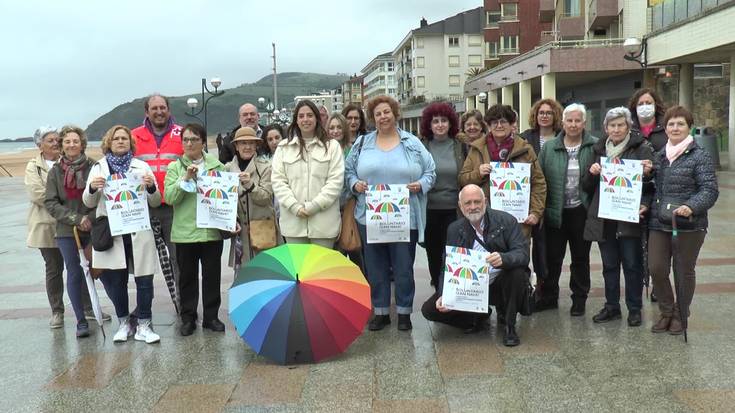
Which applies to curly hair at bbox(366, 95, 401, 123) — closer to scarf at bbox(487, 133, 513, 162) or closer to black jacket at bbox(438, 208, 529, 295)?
scarf at bbox(487, 133, 513, 162)

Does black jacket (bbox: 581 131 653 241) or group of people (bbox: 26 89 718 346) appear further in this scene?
black jacket (bbox: 581 131 653 241)

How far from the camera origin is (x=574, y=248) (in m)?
6.27

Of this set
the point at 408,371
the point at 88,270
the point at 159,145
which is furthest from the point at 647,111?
the point at 88,270

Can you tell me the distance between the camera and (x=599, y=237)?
5816mm

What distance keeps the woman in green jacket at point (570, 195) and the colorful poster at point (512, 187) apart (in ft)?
1.13

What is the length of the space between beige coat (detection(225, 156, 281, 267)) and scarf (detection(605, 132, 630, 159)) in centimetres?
298

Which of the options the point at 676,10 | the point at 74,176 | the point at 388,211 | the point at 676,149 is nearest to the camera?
the point at 676,149

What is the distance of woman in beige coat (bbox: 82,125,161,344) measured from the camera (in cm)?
570

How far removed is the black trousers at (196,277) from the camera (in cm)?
600

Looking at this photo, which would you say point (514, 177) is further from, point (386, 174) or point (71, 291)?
point (71, 291)

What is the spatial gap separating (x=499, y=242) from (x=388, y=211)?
974mm

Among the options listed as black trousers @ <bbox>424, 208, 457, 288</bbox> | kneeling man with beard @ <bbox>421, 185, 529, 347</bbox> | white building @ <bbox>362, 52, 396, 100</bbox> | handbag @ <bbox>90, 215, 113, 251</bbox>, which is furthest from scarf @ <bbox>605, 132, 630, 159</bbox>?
white building @ <bbox>362, 52, 396, 100</bbox>

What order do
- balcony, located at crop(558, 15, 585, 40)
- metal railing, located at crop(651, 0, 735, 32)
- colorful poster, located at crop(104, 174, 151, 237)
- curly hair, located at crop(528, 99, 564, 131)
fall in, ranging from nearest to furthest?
1. colorful poster, located at crop(104, 174, 151, 237)
2. curly hair, located at crop(528, 99, 564, 131)
3. metal railing, located at crop(651, 0, 735, 32)
4. balcony, located at crop(558, 15, 585, 40)

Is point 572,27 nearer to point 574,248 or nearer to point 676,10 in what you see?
point 676,10
